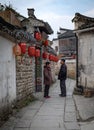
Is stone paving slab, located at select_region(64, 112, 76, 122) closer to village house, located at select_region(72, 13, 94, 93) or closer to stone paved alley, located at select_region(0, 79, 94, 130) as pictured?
stone paved alley, located at select_region(0, 79, 94, 130)

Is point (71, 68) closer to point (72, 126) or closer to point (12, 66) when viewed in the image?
point (12, 66)

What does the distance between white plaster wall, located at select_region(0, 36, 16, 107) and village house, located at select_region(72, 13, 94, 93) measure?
5.05 m

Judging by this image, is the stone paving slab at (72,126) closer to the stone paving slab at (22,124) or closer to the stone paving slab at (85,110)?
the stone paving slab at (85,110)

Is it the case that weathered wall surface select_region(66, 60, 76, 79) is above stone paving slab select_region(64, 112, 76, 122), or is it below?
above

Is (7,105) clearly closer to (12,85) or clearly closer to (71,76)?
(12,85)

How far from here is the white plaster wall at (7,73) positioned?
9969 millimetres

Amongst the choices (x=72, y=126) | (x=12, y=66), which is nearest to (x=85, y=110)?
(x=72, y=126)

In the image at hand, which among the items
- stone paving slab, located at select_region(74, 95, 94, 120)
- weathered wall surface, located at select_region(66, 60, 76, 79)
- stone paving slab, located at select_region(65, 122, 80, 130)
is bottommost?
stone paving slab, located at select_region(65, 122, 80, 130)

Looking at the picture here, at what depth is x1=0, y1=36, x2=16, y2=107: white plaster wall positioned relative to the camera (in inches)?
392

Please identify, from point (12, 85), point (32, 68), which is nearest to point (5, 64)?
point (12, 85)

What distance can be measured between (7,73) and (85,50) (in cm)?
639

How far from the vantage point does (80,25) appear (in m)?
16.5

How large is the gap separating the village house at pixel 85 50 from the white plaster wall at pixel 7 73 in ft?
16.6

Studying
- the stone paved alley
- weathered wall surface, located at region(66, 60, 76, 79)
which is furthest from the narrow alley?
weathered wall surface, located at region(66, 60, 76, 79)
